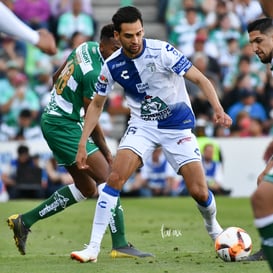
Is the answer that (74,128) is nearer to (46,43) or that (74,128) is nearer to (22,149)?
(46,43)

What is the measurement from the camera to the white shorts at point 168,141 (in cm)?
1126

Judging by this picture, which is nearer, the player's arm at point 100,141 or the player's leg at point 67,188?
the player's arm at point 100,141

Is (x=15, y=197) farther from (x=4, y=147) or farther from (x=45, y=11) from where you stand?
(x=45, y=11)

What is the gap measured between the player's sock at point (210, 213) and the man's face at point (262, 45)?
2270 mm

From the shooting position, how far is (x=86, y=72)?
40.1 ft

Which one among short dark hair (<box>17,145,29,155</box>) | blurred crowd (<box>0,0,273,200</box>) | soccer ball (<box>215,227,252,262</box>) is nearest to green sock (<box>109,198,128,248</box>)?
soccer ball (<box>215,227,252,262</box>)

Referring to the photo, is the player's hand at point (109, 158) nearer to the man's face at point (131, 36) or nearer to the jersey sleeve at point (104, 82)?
the jersey sleeve at point (104, 82)

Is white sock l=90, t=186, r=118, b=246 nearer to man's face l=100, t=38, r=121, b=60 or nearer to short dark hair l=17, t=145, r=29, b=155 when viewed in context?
man's face l=100, t=38, r=121, b=60

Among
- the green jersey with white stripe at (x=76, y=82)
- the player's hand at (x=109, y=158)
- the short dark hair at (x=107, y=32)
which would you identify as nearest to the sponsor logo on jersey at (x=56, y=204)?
the player's hand at (x=109, y=158)

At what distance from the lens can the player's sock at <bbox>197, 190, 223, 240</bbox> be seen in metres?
11.3

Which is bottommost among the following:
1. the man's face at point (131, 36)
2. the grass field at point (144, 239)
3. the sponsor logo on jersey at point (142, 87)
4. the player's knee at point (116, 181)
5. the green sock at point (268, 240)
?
the grass field at point (144, 239)

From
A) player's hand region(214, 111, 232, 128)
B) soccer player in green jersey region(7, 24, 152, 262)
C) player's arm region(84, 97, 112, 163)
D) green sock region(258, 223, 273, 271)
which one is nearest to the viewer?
green sock region(258, 223, 273, 271)

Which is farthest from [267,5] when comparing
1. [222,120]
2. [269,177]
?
[222,120]

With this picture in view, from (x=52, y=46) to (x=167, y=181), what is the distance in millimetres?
14984
